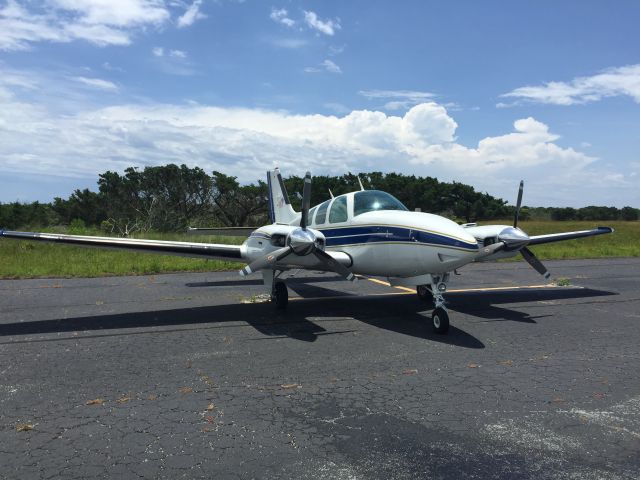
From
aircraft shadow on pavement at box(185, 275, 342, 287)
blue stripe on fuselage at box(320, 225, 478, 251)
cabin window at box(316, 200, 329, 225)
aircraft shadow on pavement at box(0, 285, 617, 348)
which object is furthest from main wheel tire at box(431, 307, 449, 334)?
aircraft shadow on pavement at box(185, 275, 342, 287)

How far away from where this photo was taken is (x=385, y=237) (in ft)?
32.4

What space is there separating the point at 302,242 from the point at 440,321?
310 centimetres

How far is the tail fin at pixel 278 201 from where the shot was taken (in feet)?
52.6

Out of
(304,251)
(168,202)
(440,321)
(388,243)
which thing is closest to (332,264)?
(304,251)

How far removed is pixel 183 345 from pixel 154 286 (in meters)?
7.65

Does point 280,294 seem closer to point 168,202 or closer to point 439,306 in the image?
point 439,306

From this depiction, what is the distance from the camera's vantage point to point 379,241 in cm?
1000

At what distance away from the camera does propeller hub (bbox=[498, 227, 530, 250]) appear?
11.0 metres

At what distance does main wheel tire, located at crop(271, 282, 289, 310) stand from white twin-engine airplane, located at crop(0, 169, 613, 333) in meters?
0.02

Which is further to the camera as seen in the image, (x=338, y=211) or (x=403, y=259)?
(x=338, y=211)

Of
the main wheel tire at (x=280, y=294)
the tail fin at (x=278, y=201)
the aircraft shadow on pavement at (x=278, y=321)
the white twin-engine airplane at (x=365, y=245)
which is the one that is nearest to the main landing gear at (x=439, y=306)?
the white twin-engine airplane at (x=365, y=245)

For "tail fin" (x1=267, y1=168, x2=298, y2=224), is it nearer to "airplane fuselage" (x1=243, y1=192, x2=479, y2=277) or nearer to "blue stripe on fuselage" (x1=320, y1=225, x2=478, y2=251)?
"blue stripe on fuselage" (x1=320, y1=225, x2=478, y2=251)

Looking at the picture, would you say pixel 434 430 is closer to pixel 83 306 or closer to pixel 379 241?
pixel 379 241

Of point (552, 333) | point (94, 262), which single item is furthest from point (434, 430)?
point (94, 262)
